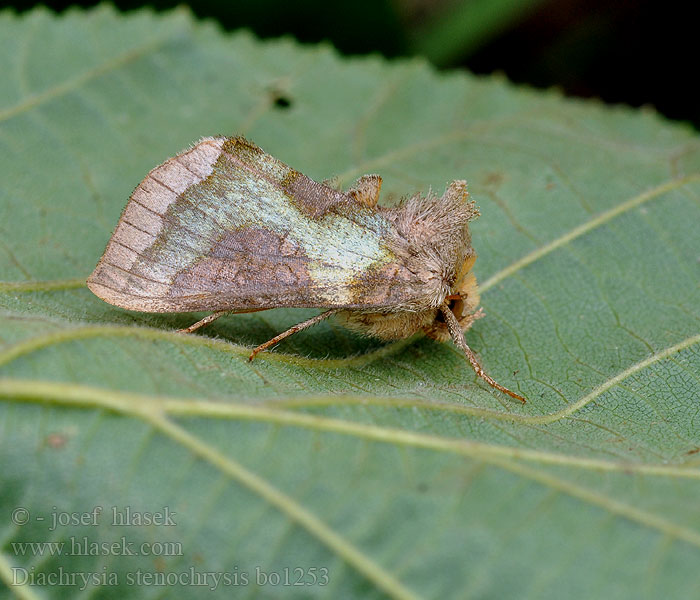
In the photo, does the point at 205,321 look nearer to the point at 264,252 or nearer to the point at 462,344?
the point at 264,252

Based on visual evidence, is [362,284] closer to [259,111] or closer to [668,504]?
[668,504]

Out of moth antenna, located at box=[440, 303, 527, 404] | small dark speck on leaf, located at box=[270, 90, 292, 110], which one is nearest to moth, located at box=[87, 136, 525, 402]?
moth antenna, located at box=[440, 303, 527, 404]

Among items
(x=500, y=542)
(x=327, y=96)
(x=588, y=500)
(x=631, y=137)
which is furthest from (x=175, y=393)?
(x=631, y=137)

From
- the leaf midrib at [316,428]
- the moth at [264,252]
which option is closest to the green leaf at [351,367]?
the leaf midrib at [316,428]

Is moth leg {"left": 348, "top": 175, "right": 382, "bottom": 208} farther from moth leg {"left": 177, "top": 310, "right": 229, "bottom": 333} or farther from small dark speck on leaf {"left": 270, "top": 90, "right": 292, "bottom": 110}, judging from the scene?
small dark speck on leaf {"left": 270, "top": 90, "right": 292, "bottom": 110}

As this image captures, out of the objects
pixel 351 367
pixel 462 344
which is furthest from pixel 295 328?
pixel 462 344
